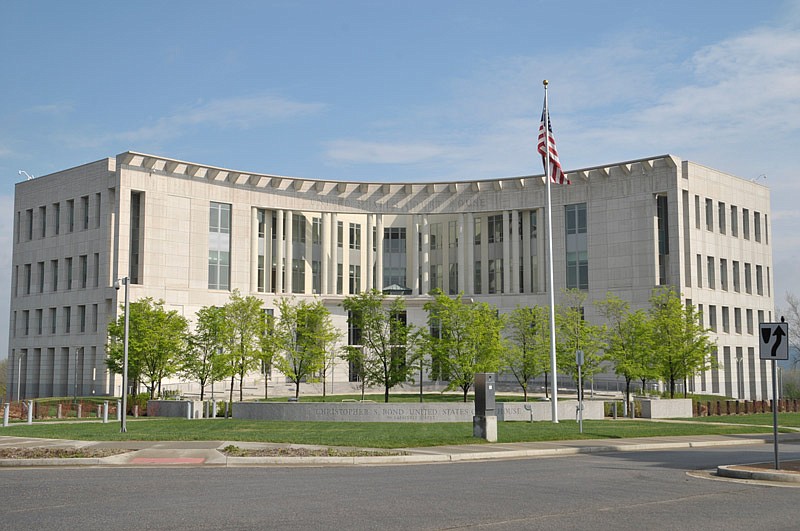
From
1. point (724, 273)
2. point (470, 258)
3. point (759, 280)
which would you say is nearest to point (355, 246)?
point (470, 258)

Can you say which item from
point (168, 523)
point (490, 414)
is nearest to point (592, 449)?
point (490, 414)

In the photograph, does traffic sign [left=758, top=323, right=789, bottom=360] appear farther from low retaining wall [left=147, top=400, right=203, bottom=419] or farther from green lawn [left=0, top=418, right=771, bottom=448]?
low retaining wall [left=147, top=400, right=203, bottom=419]

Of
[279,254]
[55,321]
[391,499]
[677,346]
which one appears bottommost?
[391,499]

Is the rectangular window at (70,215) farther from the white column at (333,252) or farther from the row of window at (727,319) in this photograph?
the row of window at (727,319)

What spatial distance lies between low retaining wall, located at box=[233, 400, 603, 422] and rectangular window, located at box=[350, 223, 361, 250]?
4526 cm

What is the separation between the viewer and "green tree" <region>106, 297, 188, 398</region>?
50531mm

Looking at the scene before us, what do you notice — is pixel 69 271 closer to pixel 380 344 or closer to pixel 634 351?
pixel 380 344

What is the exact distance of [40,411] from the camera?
144 feet

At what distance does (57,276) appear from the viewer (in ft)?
237

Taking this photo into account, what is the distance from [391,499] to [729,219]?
226 feet

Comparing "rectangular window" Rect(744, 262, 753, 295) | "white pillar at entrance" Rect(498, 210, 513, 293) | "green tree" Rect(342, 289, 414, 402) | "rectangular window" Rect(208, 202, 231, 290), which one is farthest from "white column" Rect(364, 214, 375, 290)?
"rectangular window" Rect(744, 262, 753, 295)

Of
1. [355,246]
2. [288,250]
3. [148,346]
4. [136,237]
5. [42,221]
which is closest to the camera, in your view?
[148,346]

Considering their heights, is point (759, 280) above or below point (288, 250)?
below

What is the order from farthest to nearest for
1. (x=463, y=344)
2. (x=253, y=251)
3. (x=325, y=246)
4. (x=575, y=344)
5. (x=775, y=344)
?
(x=325, y=246) → (x=253, y=251) → (x=575, y=344) → (x=463, y=344) → (x=775, y=344)
